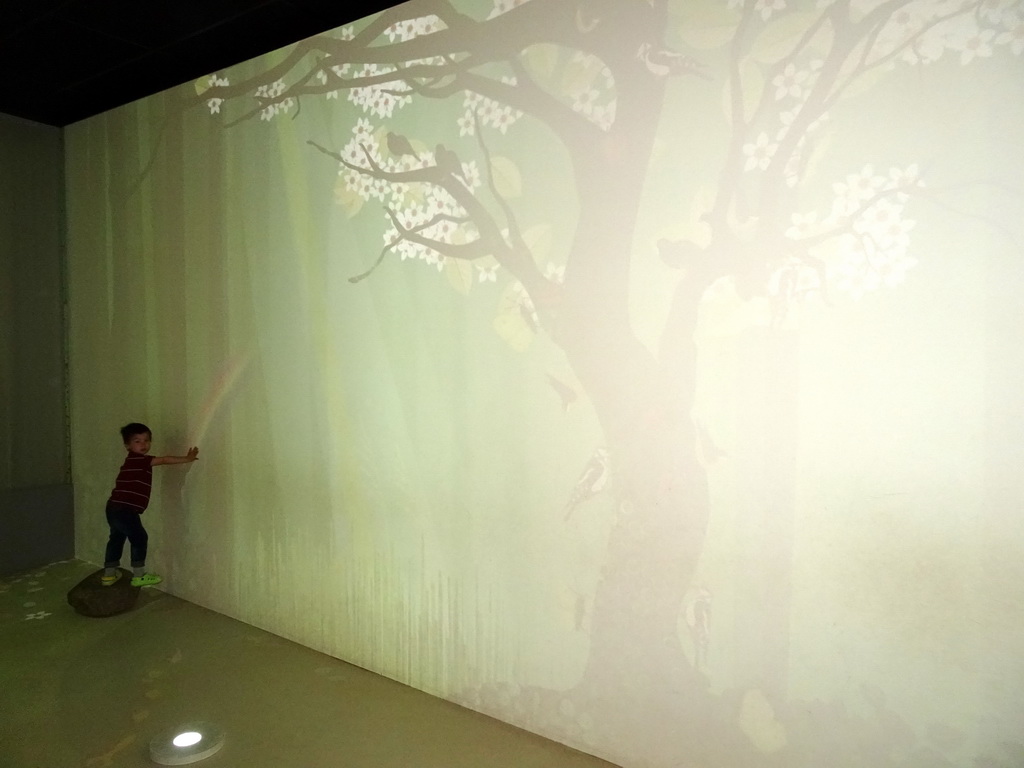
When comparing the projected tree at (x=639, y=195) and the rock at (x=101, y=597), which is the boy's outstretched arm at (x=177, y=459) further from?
the projected tree at (x=639, y=195)

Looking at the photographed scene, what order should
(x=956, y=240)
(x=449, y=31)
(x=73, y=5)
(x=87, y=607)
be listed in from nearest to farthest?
(x=956, y=240) < (x=449, y=31) < (x=73, y=5) < (x=87, y=607)

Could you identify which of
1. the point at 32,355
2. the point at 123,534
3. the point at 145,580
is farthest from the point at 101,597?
the point at 32,355

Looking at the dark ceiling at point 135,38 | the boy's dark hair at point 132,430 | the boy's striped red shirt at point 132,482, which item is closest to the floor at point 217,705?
the boy's striped red shirt at point 132,482

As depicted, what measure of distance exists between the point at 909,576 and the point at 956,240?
764 millimetres

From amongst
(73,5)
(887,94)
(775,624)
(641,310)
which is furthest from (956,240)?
(73,5)

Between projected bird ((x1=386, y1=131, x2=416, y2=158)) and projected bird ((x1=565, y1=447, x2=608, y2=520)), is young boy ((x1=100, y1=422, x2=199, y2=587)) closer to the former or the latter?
projected bird ((x1=386, y1=131, x2=416, y2=158))

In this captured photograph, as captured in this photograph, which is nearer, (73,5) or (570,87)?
(570,87)

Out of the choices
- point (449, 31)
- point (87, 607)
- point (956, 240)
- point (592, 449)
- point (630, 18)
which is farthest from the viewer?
point (87, 607)

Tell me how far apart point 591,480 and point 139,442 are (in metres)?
2.33

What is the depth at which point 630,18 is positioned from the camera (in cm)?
184

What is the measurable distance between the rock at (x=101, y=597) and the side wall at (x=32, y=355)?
29.4 inches

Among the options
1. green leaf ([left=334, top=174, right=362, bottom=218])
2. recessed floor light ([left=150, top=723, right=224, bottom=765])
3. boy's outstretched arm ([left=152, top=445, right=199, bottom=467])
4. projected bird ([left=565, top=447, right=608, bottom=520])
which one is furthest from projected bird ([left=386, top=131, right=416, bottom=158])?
recessed floor light ([left=150, top=723, right=224, bottom=765])

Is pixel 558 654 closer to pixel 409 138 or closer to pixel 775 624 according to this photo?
pixel 775 624

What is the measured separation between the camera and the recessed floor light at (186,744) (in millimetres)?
2004
